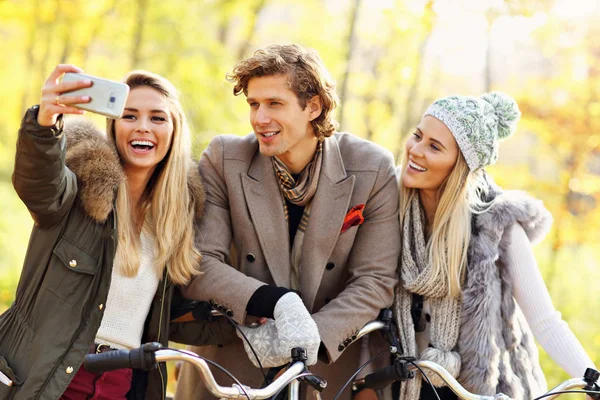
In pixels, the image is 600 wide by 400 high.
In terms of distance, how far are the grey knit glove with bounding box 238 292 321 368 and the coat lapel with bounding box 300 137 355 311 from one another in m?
0.43

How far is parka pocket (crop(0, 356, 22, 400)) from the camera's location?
2885 mm

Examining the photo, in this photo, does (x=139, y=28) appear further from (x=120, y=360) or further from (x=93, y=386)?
(x=120, y=360)

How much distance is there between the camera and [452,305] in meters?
3.57

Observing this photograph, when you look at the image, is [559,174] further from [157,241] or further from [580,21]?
[157,241]

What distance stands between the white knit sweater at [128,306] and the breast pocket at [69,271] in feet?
0.63

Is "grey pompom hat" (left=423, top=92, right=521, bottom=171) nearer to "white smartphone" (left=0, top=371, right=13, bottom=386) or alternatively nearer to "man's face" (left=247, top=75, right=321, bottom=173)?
"man's face" (left=247, top=75, right=321, bottom=173)

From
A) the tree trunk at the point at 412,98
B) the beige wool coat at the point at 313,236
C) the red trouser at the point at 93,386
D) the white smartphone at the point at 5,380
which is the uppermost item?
the tree trunk at the point at 412,98

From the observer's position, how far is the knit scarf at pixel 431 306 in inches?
138

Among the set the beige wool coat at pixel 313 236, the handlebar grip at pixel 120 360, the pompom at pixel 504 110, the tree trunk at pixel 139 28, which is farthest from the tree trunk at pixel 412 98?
the handlebar grip at pixel 120 360

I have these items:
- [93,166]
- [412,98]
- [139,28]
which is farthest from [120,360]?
[139,28]

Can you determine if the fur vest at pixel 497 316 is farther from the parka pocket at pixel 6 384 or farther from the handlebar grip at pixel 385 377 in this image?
the parka pocket at pixel 6 384

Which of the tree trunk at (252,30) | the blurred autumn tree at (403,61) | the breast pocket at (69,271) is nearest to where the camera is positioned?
the breast pocket at (69,271)

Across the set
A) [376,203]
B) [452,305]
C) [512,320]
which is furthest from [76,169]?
[512,320]

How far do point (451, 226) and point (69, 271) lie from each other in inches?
71.7
